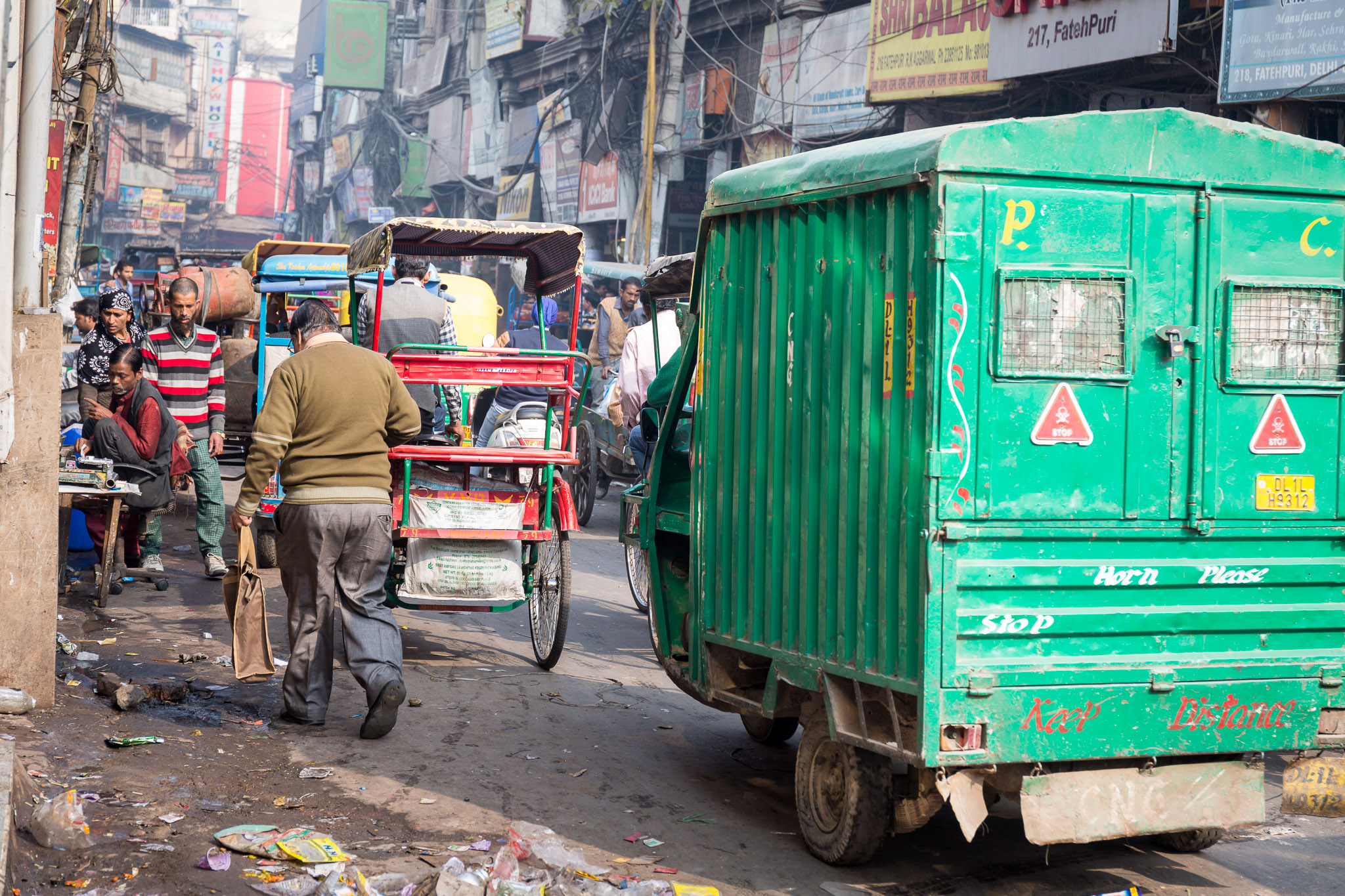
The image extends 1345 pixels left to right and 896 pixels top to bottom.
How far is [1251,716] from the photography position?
430 centimetres

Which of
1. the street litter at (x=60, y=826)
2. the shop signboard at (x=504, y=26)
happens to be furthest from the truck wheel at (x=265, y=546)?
the shop signboard at (x=504, y=26)

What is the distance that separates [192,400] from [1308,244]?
7.93m

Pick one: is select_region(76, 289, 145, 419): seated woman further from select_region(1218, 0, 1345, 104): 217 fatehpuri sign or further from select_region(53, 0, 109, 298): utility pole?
select_region(1218, 0, 1345, 104): 217 fatehpuri sign

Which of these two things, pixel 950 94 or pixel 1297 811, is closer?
pixel 1297 811

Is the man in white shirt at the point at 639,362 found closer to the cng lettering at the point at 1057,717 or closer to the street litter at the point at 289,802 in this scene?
the street litter at the point at 289,802

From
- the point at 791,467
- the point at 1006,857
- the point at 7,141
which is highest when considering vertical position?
the point at 7,141

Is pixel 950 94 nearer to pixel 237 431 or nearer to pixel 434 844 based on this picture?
pixel 237 431

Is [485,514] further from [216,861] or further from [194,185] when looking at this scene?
[194,185]

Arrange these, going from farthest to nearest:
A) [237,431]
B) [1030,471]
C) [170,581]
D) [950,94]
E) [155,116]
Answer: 1. [155,116]
2. [950,94]
3. [237,431]
4. [170,581]
5. [1030,471]

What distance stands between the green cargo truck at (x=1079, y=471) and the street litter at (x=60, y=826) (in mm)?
2567

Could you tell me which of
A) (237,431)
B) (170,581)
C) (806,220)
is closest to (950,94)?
(237,431)

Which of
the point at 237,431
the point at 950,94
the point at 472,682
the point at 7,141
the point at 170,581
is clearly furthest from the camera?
the point at 950,94

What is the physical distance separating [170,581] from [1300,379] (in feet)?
25.9

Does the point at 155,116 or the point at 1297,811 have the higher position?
the point at 155,116
